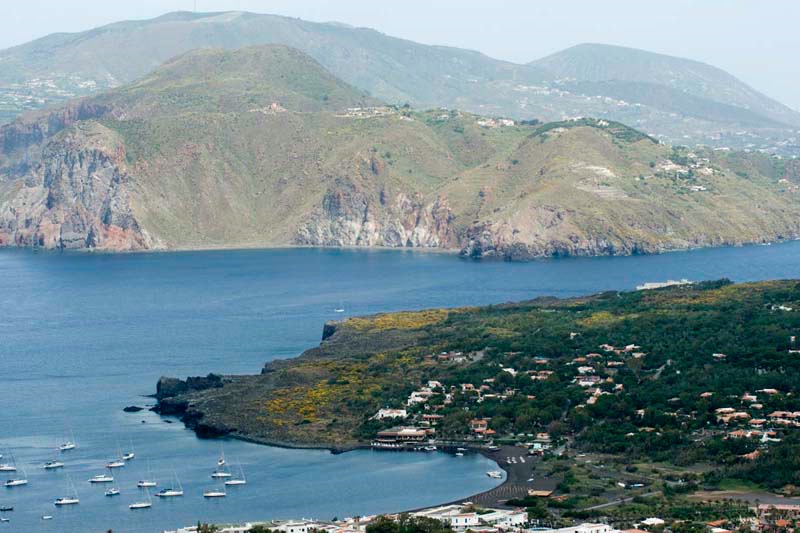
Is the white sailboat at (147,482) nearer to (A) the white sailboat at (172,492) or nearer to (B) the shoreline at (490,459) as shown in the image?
(A) the white sailboat at (172,492)

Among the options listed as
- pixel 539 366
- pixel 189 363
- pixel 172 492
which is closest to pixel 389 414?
pixel 539 366

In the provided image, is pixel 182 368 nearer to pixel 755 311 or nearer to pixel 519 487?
pixel 755 311

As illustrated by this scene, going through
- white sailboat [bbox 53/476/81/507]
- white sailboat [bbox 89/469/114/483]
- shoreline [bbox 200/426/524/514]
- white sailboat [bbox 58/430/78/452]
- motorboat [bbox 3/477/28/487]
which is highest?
shoreline [bbox 200/426/524/514]

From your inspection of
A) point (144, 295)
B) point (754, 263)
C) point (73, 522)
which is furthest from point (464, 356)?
point (754, 263)

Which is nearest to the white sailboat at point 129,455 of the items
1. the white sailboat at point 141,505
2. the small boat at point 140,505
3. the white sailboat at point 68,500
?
the white sailboat at point 68,500

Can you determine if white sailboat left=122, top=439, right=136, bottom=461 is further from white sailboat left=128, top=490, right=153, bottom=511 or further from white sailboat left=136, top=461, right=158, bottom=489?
white sailboat left=128, top=490, right=153, bottom=511

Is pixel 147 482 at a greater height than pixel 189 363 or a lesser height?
lesser

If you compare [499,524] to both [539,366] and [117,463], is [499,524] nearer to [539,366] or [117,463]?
[117,463]

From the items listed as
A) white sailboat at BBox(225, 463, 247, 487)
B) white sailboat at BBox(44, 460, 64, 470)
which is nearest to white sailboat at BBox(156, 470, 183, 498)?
white sailboat at BBox(225, 463, 247, 487)
